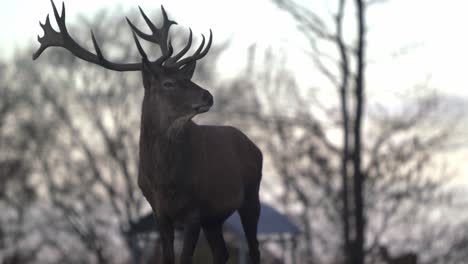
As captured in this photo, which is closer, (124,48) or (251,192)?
(251,192)

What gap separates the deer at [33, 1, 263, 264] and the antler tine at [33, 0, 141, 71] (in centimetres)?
1

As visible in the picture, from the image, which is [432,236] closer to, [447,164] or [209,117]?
[447,164]

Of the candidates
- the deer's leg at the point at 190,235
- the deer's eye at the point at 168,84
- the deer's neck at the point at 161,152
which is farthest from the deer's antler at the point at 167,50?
the deer's leg at the point at 190,235

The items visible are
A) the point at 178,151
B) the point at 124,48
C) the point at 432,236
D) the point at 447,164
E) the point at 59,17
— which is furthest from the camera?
the point at 124,48

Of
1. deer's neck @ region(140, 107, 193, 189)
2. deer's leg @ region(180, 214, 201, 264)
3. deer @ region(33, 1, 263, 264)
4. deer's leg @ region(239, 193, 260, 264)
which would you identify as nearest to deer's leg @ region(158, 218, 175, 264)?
deer @ region(33, 1, 263, 264)

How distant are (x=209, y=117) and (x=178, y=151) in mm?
18633

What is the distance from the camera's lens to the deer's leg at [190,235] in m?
7.32

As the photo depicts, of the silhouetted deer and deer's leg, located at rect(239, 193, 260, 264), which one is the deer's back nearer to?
deer's leg, located at rect(239, 193, 260, 264)

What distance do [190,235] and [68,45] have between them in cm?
182

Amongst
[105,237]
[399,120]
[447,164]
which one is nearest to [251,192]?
[399,120]

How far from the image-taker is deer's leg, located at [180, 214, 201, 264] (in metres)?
7.32

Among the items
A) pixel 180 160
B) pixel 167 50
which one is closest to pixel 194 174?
pixel 180 160

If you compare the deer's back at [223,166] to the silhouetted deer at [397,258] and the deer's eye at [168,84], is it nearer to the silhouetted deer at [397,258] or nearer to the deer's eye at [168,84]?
the deer's eye at [168,84]

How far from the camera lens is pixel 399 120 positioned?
65.7 feet
